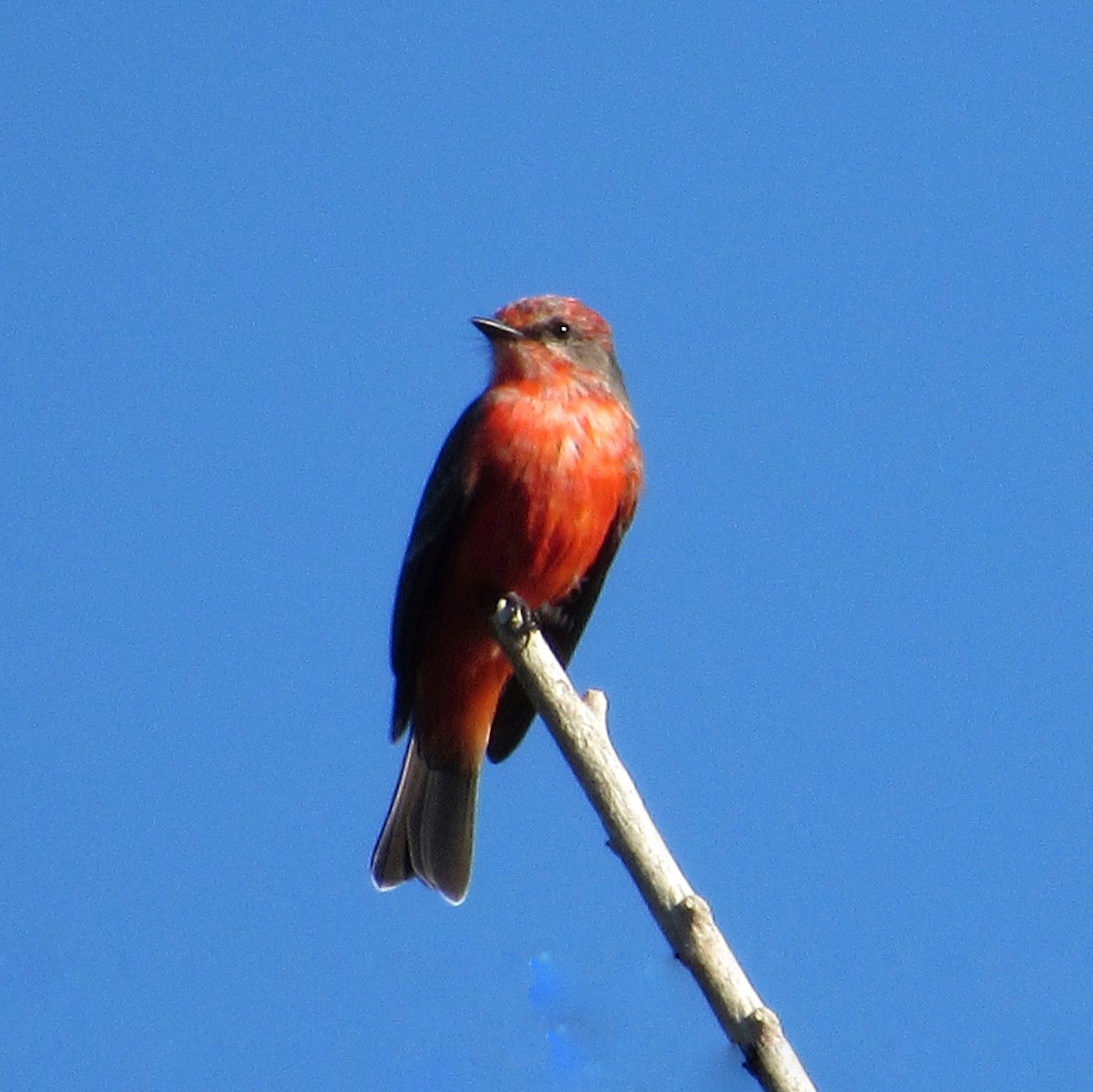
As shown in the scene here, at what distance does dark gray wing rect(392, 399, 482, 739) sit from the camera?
6.79m

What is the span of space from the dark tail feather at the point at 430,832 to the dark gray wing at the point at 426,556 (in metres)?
0.23

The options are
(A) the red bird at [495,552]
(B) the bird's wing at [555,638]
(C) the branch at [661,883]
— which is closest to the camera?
(C) the branch at [661,883]

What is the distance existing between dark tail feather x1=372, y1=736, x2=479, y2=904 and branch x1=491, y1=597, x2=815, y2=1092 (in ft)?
8.14

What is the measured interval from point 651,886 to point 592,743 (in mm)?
604

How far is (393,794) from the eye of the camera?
7.06 meters

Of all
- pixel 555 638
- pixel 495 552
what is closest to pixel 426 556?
pixel 495 552

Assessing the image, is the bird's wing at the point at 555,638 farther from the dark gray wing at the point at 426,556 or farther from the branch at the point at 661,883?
the branch at the point at 661,883

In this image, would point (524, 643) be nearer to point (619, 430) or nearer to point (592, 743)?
point (592, 743)

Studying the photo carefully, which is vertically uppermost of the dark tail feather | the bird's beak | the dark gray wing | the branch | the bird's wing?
the bird's beak

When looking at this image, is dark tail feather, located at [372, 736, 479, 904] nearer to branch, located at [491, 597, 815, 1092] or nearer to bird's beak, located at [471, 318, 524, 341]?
bird's beak, located at [471, 318, 524, 341]

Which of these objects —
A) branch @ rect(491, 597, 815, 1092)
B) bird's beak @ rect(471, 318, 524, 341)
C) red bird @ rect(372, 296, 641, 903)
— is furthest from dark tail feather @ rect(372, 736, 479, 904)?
branch @ rect(491, 597, 815, 1092)

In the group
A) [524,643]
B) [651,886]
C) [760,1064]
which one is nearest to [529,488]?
[524,643]

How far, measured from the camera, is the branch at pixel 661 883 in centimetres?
288

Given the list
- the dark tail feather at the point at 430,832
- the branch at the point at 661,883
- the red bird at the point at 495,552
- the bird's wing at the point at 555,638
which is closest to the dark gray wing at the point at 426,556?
the red bird at the point at 495,552
